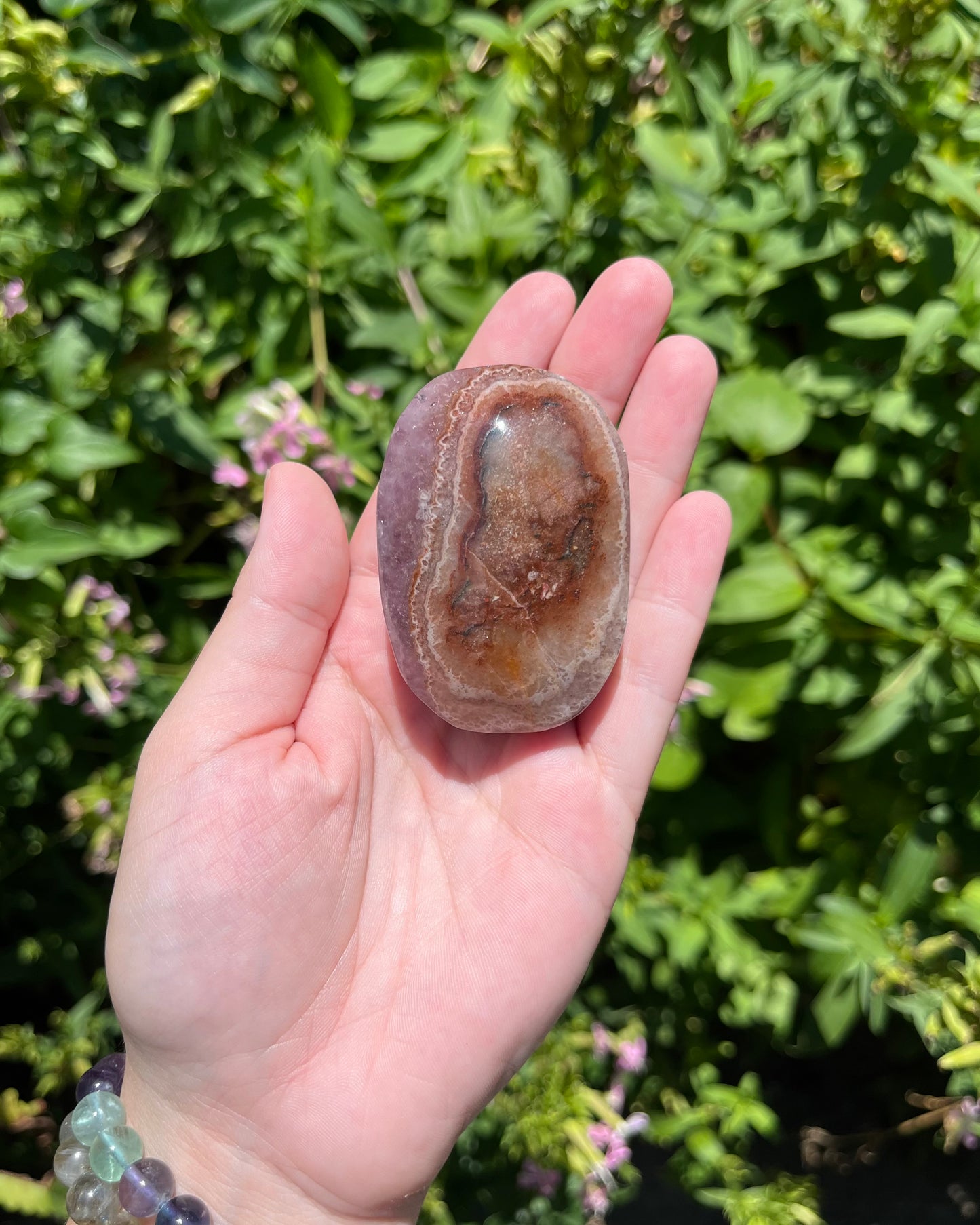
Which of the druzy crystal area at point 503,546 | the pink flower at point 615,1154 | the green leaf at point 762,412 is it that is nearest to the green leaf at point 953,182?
the green leaf at point 762,412

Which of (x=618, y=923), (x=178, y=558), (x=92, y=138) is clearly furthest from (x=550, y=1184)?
(x=92, y=138)

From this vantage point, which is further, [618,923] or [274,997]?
[618,923]

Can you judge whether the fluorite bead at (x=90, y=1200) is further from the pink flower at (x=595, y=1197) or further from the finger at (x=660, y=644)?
the finger at (x=660, y=644)

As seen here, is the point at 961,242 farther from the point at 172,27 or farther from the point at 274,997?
the point at 274,997

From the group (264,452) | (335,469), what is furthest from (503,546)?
(264,452)

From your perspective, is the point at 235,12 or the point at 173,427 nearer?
the point at 235,12

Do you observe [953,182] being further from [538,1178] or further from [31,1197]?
[31,1197]
